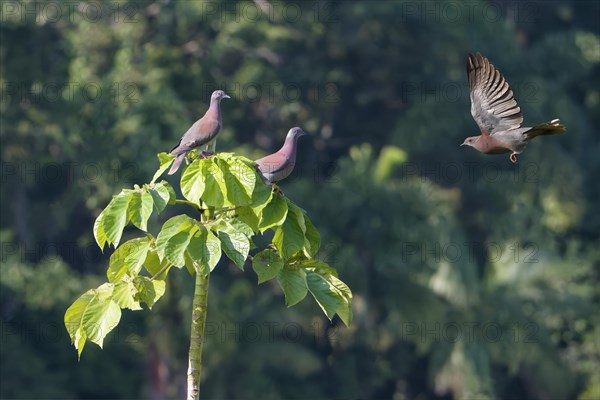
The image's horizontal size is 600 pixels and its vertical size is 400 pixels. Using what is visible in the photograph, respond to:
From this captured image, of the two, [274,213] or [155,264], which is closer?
[274,213]

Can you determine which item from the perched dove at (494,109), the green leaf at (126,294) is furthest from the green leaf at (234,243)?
the perched dove at (494,109)

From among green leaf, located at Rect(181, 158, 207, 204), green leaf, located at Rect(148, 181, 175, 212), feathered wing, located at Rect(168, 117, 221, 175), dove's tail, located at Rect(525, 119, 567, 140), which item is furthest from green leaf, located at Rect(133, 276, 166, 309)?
dove's tail, located at Rect(525, 119, 567, 140)

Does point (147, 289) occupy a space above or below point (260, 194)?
below

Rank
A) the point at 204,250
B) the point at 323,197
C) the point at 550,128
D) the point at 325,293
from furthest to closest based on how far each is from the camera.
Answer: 1. the point at 323,197
2. the point at 550,128
3. the point at 325,293
4. the point at 204,250

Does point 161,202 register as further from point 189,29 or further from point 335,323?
point 189,29

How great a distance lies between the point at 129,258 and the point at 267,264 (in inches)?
29.4

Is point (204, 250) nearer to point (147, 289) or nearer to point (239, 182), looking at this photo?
point (239, 182)

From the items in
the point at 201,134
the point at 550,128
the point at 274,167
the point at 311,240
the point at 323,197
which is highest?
the point at 550,128

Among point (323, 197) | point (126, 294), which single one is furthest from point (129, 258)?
point (323, 197)

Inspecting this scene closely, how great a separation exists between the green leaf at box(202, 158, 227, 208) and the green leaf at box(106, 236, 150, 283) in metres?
0.47

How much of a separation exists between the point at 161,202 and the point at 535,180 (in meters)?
28.4

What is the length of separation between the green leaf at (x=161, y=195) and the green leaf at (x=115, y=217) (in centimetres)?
12

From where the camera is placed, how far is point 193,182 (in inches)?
311

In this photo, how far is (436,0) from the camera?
115 feet
